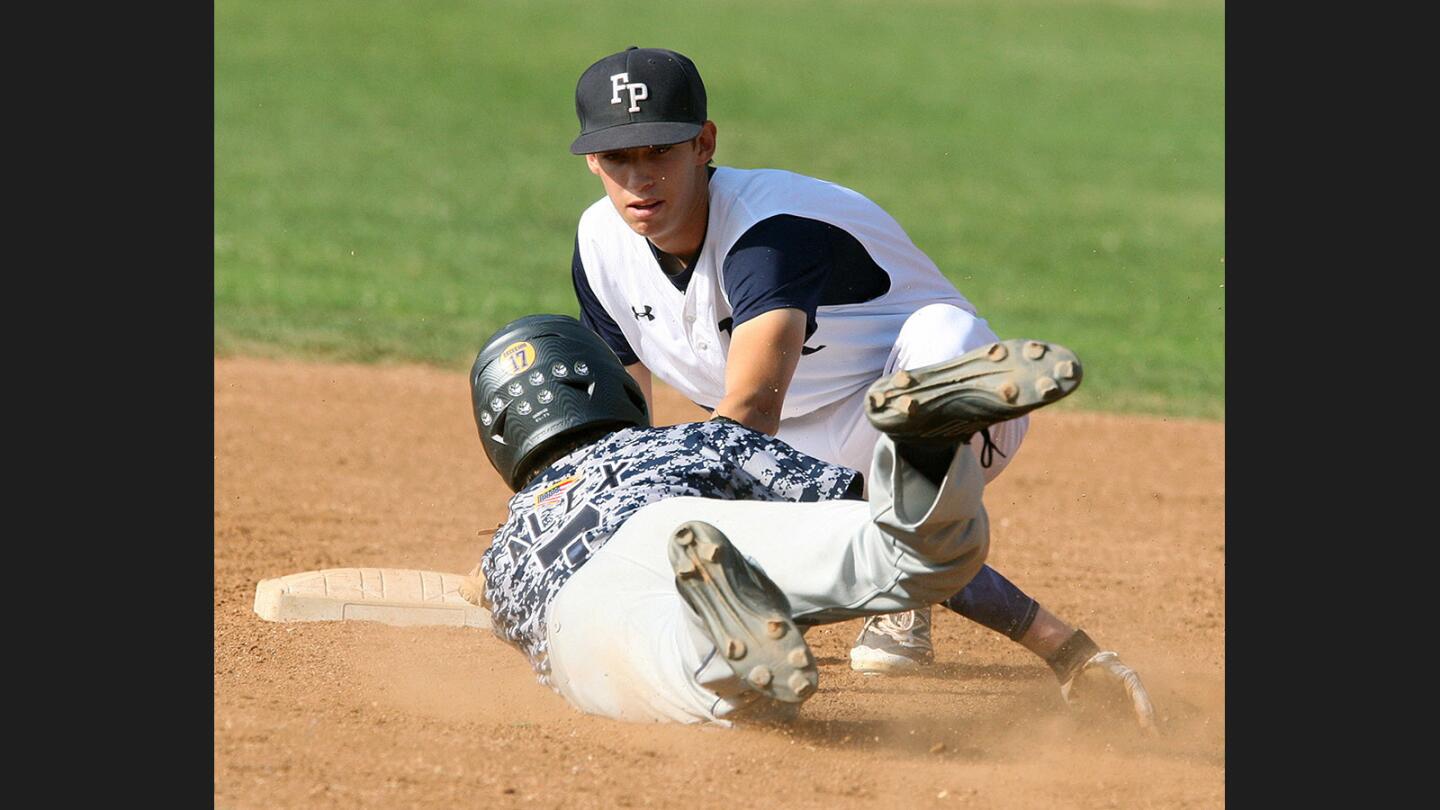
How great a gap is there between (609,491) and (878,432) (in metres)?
1.15

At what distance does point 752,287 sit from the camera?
483cm

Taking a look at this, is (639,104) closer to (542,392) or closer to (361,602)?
(542,392)

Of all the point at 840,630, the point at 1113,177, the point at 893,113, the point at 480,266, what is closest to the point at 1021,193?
the point at 1113,177

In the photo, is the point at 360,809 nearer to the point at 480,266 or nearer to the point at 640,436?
the point at 640,436

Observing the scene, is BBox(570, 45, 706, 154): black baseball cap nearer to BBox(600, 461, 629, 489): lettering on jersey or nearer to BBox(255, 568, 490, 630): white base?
BBox(600, 461, 629, 489): lettering on jersey

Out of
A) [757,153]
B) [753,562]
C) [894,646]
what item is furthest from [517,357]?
[757,153]

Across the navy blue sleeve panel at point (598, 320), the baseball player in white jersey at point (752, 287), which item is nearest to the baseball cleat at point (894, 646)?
the baseball player in white jersey at point (752, 287)

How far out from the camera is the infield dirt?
3793 millimetres

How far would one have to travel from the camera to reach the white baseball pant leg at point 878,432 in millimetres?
5129

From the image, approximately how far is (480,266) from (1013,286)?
170 inches

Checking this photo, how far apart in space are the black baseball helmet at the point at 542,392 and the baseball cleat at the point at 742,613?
1076mm

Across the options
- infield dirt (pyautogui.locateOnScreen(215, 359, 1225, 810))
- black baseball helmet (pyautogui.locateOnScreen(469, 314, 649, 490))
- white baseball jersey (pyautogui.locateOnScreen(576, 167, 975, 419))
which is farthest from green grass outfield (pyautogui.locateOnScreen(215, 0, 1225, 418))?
black baseball helmet (pyautogui.locateOnScreen(469, 314, 649, 490))

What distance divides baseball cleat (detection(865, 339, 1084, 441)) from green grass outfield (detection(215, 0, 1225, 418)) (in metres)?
6.73

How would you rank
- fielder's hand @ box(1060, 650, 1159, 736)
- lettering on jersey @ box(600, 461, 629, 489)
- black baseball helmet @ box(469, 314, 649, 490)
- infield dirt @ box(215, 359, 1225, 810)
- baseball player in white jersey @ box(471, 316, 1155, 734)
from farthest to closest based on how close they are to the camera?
black baseball helmet @ box(469, 314, 649, 490)
fielder's hand @ box(1060, 650, 1159, 736)
lettering on jersey @ box(600, 461, 629, 489)
infield dirt @ box(215, 359, 1225, 810)
baseball player in white jersey @ box(471, 316, 1155, 734)
